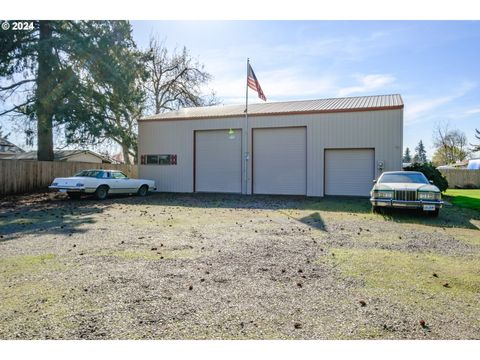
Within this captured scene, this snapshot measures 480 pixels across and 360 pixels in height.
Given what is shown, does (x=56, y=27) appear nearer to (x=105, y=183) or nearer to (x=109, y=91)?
(x=109, y=91)

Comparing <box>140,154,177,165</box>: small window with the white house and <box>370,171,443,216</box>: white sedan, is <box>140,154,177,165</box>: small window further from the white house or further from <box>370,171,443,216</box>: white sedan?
<box>370,171,443,216</box>: white sedan

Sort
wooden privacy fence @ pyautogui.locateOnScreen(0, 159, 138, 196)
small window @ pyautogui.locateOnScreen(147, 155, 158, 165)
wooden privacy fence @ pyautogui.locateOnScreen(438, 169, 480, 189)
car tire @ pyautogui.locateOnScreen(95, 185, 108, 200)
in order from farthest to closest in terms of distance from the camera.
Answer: wooden privacy fence @ pyautogui.locateOnScreen(438, 169, 480, 189)
small window @ pyautogui.locateOnScreen(147, 155, 158, 165)
wooden privacy fence @ pyautogui.locateOnScreen(0, 159, 138, 196)
car tire @ pyautogui.locateOnScreen(95, 185, 108, 200)

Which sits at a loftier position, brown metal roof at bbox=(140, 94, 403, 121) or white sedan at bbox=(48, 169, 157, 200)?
brown metal roof at bbox=(140, 94, 403, 121)

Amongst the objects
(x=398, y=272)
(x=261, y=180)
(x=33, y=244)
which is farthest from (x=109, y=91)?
(x=398, y=272)

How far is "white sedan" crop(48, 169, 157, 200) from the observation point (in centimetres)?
1488

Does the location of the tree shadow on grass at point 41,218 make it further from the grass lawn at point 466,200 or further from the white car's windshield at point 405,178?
the grass lawn at point 466,200

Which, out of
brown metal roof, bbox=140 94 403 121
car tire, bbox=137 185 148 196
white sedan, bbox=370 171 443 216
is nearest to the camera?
white sedan, bbox=370 171 443 216

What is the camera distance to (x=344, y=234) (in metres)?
7.85

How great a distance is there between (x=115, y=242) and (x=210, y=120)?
13.3 metres

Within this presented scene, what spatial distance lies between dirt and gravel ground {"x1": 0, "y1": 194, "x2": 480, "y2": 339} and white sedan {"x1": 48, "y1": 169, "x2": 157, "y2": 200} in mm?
6270

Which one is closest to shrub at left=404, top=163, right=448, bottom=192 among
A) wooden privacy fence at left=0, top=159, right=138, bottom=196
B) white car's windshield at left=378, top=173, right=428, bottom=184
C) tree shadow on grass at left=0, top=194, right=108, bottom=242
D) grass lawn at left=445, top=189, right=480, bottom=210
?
grass lawn at left=445, top=189, right=480, bottom=210

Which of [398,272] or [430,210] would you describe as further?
[430,210]

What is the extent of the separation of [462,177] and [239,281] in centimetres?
3219

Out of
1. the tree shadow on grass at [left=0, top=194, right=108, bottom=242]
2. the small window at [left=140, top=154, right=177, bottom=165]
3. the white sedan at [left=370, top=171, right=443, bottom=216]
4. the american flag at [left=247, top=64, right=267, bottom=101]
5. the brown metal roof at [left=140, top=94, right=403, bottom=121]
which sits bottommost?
the tree shadow on grass at [left=0, top=194, right=108, bottom=242]
